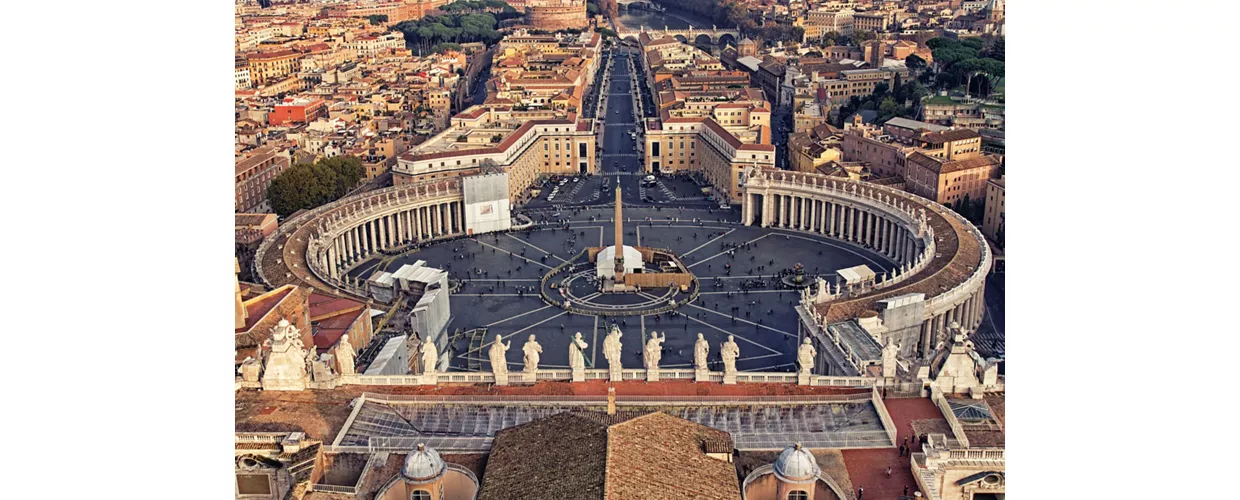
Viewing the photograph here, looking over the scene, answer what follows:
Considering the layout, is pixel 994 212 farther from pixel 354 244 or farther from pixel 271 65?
pixel 271 65

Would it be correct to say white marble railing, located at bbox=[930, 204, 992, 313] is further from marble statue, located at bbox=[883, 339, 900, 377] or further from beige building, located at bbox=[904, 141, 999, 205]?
marble statue, located at bbox=[883, 339, 900, 377]

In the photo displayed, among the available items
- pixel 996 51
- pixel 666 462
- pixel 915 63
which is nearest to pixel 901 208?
pixel 666 462

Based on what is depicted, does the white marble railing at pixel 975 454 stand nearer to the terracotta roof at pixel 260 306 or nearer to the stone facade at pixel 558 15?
the terracotta roof at pixel 260 306

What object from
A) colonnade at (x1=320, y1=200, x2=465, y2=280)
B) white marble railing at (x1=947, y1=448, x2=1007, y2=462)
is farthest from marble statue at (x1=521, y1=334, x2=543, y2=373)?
colonnade at (x1=320, y1=200, x2=465, y2=280)

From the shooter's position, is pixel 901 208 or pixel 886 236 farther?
pixel 886 236

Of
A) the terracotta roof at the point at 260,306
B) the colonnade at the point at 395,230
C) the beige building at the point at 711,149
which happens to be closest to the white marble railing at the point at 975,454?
the terracotta roof at the point at 260,306

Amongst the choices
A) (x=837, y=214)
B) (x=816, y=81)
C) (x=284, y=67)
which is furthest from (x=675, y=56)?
(x=837, y=214)
